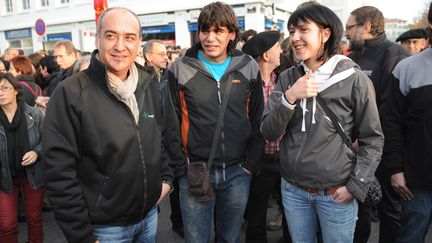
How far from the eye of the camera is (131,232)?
2.02 meters

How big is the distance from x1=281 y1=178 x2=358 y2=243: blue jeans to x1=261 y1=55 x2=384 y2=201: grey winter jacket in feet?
0.37

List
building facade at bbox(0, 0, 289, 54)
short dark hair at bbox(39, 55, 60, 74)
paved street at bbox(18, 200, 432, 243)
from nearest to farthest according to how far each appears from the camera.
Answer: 1. paved street at bbox(18, 200, 432, 243)
2. short dark hair at bbox(39, 55, 60, 74)
3. building facade at bbox(0, 0, 289, 54)

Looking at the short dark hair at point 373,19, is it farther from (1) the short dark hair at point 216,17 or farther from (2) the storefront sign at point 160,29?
(2) the storefront sign at point 160,29

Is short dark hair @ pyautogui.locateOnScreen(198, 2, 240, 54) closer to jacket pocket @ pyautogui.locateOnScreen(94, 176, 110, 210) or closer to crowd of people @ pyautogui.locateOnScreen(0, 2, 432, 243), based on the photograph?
crowd of people @ pyautogui.locateOnScreen(0, 2, 432, 243)

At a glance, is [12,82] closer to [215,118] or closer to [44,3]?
[215,118]

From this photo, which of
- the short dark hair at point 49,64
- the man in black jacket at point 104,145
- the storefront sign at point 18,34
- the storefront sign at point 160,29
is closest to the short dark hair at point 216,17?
the man in black jacket at point 104,145

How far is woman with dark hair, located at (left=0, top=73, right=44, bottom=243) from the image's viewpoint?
3.24 m

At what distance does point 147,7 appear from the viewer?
2145 centimetres

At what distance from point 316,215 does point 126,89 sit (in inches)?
56.6

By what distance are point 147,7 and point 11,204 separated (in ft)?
65.3

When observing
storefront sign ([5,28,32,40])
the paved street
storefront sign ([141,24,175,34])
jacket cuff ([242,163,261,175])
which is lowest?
the paved street

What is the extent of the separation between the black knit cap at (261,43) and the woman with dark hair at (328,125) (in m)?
1.21

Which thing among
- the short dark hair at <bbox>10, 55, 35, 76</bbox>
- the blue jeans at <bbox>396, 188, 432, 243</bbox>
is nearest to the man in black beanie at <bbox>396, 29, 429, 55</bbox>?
the blue jeans at <bbox>396, 188, 432, 243</bbox>

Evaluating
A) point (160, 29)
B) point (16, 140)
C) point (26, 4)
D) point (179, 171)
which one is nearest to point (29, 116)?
point (16, 140)
